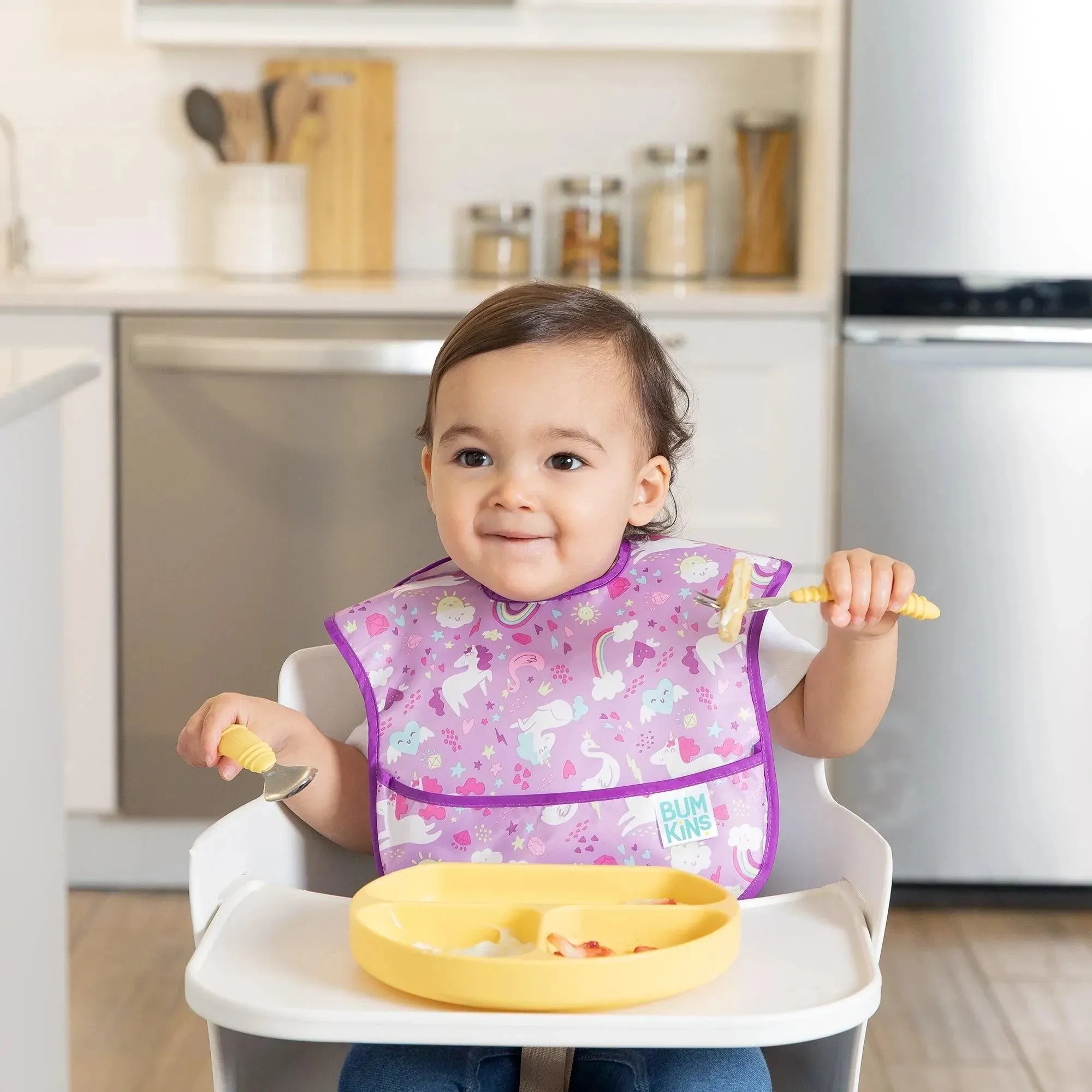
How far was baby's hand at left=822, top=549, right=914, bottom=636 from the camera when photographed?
1032 millimetres

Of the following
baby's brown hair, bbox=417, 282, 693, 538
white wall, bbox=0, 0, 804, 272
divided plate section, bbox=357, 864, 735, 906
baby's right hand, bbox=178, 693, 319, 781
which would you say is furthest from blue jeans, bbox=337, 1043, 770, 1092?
white wall, bbox=0, 0, 804, 272

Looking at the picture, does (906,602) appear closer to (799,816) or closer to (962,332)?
(799,816)

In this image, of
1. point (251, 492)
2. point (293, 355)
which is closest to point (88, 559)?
point (251, 492)

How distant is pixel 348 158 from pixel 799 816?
1.90 meters

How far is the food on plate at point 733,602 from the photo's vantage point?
3.58 ft

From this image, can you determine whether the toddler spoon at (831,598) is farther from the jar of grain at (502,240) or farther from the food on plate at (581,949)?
the jar of grain at (502,240)

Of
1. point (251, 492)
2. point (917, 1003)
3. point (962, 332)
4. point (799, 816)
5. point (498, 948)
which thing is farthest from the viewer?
point (251, 492)

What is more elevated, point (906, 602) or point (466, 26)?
point (466, 26)

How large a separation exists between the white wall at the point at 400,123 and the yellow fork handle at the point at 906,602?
197 centimetres

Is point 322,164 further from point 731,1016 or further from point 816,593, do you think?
point 731,1016

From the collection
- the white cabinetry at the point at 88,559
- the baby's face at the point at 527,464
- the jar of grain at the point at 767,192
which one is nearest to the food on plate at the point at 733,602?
the baby's face at the point at 527,464

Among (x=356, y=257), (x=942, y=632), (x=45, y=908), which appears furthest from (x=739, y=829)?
(x=356, y=257)

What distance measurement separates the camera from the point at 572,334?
45.8 inches

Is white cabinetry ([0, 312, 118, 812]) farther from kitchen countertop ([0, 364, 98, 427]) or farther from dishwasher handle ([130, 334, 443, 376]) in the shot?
kitchen countertop ([0, 364, 98, 427])
